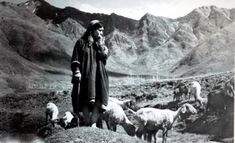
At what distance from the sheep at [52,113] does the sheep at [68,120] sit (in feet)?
0.27

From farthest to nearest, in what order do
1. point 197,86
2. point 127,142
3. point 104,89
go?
point 197,86 → point 104,89 → point 127,142

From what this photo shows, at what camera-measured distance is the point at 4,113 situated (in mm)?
7012

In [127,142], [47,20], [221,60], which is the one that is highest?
[47,20]

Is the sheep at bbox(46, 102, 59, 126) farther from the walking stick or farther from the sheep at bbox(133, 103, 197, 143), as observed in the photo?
the sheep at bbox(133, 103, 197, 143)

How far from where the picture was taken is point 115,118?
7059 millimetres

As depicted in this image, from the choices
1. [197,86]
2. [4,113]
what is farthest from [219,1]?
[4,113]

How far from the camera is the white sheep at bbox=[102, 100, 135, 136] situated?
7.00 m

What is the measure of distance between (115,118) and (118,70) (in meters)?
0.77

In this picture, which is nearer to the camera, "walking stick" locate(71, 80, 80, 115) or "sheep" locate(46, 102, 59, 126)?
"walking stick" locate(71, 80, 80, 115)

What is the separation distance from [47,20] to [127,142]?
7.61 ft

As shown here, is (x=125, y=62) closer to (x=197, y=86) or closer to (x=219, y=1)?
(x=197, y=86)

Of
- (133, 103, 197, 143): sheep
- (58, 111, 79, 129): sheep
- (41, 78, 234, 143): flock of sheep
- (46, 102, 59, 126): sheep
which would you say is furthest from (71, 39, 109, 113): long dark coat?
(133, 103, 197, 143): sheep

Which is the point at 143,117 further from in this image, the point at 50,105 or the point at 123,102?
the point at 50,105

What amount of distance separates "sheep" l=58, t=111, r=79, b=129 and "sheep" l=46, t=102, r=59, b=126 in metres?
0.08
